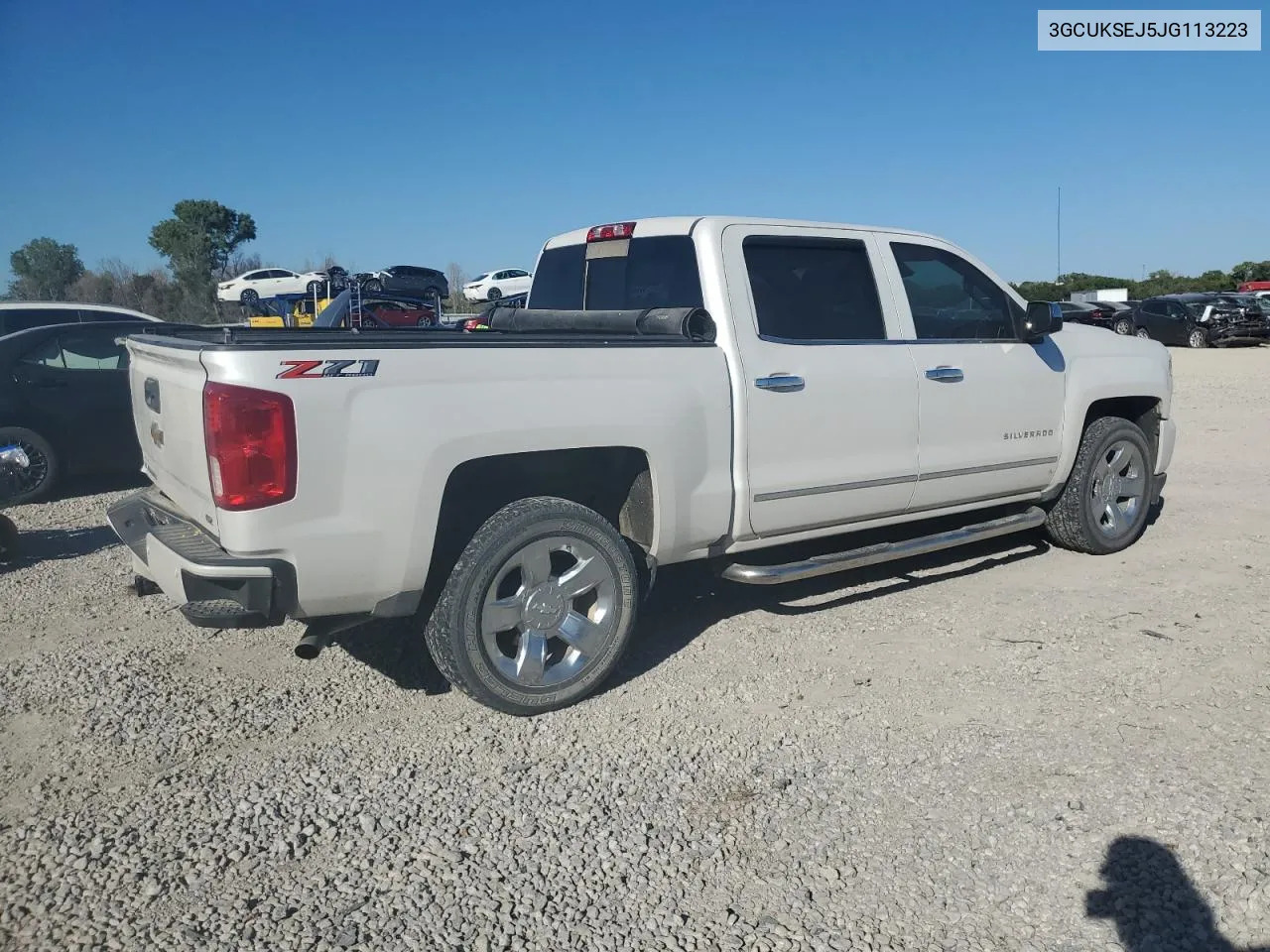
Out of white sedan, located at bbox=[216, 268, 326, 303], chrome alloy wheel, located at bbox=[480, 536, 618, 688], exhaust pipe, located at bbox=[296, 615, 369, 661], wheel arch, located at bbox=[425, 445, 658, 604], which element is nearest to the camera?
exhaust pipe, located at bbox=[296, 615, 369, 661]

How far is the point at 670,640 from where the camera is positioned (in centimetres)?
496

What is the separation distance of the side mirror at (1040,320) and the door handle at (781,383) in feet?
5.76

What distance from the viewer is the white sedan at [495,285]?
3853 centimetres

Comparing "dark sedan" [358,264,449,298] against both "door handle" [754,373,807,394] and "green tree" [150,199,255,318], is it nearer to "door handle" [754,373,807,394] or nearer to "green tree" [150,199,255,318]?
"green tree" [150,199,255,318]

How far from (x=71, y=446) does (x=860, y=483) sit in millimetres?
6832

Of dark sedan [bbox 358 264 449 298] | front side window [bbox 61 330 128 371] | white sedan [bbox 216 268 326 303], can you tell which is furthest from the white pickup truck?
white sedan [bbox 216 268 326 303]

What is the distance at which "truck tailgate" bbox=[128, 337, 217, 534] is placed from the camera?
354 centimetres

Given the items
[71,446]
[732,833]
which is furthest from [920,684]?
[71,446]

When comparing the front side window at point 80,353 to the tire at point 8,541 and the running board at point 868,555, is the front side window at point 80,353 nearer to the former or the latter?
the tire at point 8,541

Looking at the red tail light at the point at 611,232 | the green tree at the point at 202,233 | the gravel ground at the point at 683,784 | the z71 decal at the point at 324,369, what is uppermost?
the green tree at the point at 202,233

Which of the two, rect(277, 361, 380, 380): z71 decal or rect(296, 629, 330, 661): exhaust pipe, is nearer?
rect(277, 361, 380, 380): z71 decal

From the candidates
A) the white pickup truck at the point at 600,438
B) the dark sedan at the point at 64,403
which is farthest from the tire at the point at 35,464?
the white pickup truck at the point at 600,438

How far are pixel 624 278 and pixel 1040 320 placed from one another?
2.32 metres

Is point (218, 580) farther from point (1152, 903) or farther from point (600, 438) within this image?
point (1152, 903)
